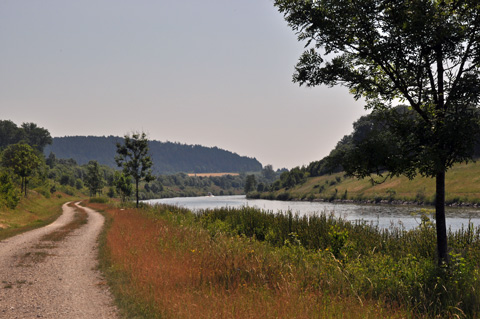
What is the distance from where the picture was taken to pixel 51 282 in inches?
399

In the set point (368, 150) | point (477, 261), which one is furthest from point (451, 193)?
Result: point (368, 150)

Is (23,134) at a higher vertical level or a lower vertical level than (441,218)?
higher

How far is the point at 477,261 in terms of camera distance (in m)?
11.2

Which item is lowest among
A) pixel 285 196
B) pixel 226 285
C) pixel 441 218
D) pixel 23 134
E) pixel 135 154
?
pixel 285 196

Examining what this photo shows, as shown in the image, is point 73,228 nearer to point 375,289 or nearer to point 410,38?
point 375,289

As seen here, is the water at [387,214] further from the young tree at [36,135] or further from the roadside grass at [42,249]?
the young tree at [36,135]

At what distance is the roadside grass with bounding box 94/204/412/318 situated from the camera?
6.37 m

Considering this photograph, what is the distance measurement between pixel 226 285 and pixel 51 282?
5.29 metres

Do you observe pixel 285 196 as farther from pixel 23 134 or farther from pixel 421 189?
pixel 23 134

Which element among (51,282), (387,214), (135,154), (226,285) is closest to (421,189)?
(387,214)

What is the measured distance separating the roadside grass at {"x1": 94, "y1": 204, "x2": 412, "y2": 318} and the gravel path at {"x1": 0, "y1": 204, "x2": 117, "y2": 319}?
531 millimetres

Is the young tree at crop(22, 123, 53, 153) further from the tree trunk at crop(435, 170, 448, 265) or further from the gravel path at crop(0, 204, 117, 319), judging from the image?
the tree trunk at crop(435, 170, 448, 265)

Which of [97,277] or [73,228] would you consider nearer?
[97,277]

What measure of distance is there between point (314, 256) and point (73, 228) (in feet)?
61.6
